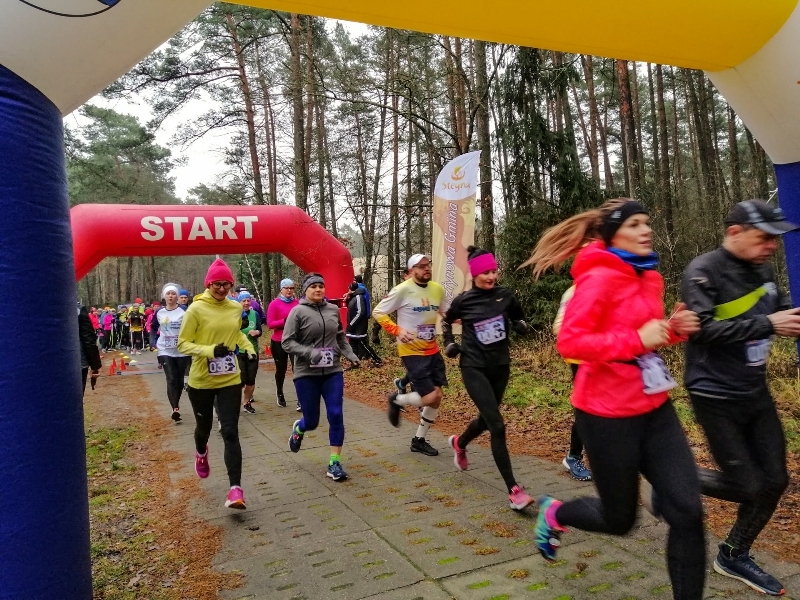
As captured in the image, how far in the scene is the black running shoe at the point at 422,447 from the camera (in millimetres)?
6317

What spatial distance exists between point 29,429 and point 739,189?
18.3 meters

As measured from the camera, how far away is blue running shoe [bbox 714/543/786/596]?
3.03m

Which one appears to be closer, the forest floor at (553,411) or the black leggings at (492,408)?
the forest floor at (553,411)

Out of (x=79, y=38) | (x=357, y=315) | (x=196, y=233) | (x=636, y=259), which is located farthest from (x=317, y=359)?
(x=357, y=315)

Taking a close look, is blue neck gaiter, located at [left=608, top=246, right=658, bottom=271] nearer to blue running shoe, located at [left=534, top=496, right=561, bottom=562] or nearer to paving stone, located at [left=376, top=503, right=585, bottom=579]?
blue running shoe, located at [left=534, top=496, right=561, bottom=562]

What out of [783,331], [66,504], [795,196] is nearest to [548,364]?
[795,196]

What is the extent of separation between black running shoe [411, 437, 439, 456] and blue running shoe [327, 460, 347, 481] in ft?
3.66

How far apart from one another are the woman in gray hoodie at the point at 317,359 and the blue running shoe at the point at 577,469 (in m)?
2.07

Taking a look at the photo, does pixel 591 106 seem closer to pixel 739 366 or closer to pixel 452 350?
pixel 452 350

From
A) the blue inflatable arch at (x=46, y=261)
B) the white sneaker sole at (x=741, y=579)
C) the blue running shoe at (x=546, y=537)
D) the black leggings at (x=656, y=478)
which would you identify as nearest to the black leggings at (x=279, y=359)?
the blue inflatable arch at (x=46, y=261)

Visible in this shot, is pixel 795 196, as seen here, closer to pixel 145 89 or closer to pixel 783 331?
pixel 783 331

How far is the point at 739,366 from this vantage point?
2912 mm

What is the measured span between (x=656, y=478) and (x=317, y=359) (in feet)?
11.2

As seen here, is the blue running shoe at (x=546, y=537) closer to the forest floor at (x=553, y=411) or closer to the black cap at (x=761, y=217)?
the forest floor at (x=553, y=411)
